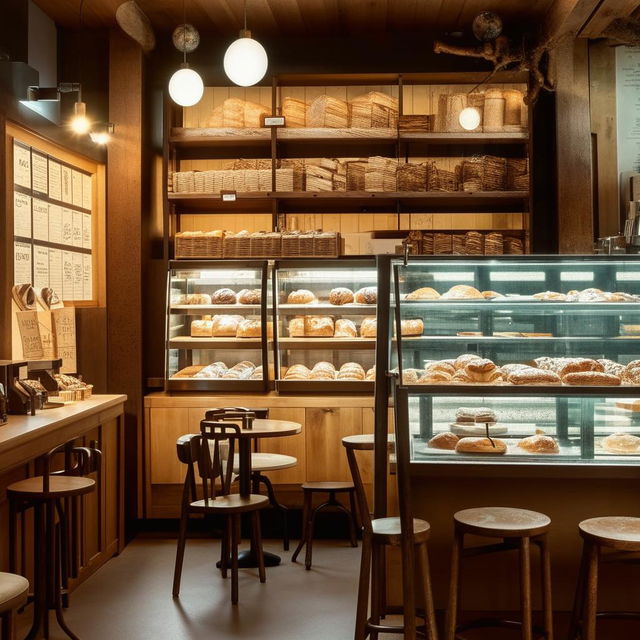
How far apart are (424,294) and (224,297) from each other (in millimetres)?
2633

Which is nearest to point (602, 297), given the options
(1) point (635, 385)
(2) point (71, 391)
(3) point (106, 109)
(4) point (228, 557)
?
(1) point (635, 385)

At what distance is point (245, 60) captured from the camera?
5023 mm

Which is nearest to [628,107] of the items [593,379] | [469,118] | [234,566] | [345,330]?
[469,118]

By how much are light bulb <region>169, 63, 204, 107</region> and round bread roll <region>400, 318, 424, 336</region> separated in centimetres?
260

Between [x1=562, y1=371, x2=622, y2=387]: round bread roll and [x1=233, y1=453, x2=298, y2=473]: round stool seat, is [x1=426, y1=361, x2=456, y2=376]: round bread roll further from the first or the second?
[x1=233, y1=453, x2=298, y2=473]: round stool seat

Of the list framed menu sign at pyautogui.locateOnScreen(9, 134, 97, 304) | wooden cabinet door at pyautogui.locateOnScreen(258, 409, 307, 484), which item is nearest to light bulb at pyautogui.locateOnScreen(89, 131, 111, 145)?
framed menu sign at pyautogui.locateOnScreen(9, 134, 97, 304)

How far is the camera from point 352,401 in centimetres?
583

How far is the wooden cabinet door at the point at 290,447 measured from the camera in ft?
19.2

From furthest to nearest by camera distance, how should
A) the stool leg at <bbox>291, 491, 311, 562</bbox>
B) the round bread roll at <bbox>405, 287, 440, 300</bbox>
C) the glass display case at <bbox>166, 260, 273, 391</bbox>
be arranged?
1. the glass display case at <bbox>166, 260, 273, 391</bbox>
2. the stool leg at <bbox>291, 491, 311, 562</bbox>
3. the round bread roll at <bbox>405, 287, 440, 300</bbox>

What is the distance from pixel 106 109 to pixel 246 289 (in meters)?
1.74

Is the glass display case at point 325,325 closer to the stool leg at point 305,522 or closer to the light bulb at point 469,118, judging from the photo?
the stool leg at point 305,522

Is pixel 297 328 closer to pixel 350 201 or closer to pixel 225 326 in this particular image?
pixel 225 326

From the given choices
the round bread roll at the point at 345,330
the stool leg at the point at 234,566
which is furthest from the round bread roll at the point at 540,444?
the round bread roll at the point at 345,330

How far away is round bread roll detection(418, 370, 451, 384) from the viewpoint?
358cm
